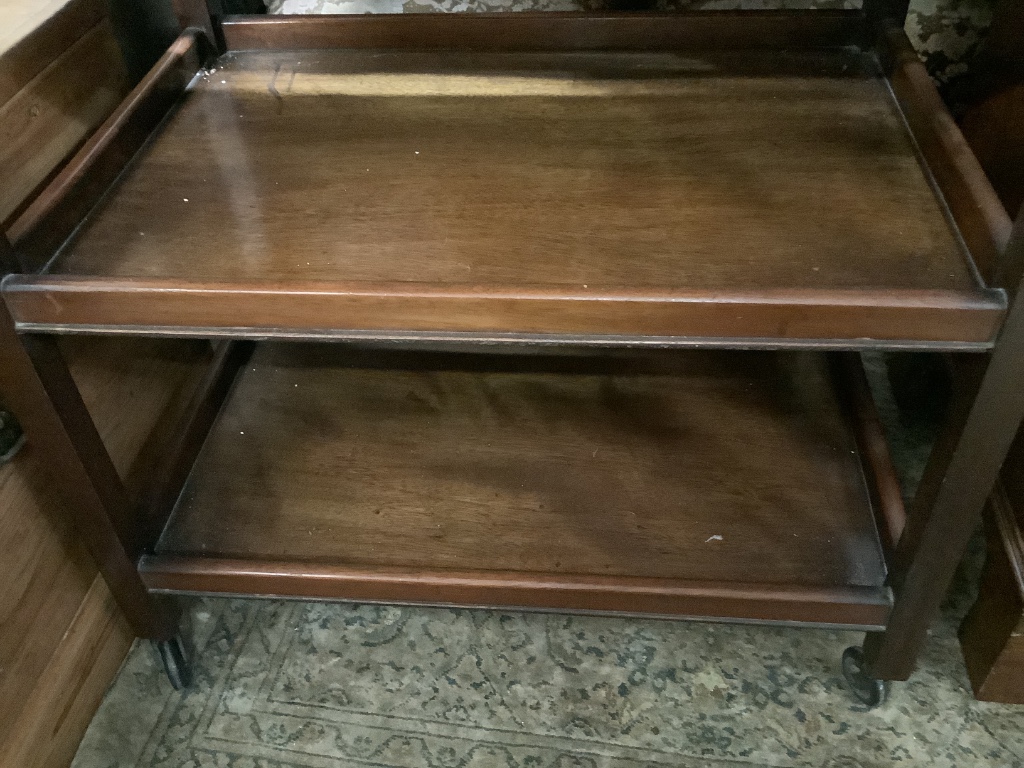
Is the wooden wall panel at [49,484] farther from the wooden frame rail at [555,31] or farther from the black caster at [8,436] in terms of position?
the wooden frame rail at [555,31]

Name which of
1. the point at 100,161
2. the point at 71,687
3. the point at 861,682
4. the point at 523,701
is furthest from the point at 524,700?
the point at 100,161

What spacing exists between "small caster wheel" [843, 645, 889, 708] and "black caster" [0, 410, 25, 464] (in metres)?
0.82

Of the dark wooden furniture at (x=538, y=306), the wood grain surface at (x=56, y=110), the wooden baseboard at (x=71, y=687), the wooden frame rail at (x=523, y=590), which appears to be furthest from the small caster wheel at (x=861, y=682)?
the wood grain surface at (x=56, y=110)

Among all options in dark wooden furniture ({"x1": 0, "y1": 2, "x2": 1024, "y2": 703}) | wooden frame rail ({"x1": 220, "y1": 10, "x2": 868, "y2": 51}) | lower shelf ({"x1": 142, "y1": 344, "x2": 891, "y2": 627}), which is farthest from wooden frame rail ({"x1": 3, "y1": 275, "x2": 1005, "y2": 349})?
wooden frame rail ({"x1": 220, "y1": 10, "x2": 868, "y2": 51})

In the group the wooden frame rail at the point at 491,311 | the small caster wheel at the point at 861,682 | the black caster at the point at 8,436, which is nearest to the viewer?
the wooden frame rail at the point at 491,311

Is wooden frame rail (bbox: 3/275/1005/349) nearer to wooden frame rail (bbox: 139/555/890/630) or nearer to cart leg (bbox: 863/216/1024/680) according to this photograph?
cart leg (bbox: 863/216/1024/680)

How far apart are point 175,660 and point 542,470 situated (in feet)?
1.41

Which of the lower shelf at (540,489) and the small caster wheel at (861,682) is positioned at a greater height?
the lower shelf at (540,489)

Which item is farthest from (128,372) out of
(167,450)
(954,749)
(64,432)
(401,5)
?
(954,749)

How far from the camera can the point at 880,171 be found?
685mm

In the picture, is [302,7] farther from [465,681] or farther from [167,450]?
[465,681]

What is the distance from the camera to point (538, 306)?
57 cm

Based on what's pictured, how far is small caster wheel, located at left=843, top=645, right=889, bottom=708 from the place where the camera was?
0.86m

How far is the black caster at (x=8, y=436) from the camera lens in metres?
0.75
